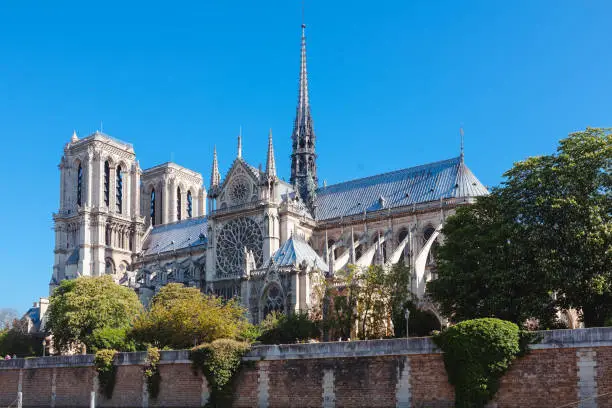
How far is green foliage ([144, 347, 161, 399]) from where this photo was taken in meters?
36.2

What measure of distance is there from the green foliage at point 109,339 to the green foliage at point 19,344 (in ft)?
61.1

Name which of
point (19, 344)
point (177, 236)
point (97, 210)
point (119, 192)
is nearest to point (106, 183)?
point (119, 192)

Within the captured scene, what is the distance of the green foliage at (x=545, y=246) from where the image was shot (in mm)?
32656

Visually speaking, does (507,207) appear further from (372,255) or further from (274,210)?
(274,210)

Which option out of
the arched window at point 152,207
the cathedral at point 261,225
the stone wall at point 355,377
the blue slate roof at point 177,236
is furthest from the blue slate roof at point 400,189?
the stone wall at point 355,377

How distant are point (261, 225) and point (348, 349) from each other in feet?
119

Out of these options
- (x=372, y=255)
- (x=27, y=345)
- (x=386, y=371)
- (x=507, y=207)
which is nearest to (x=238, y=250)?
(x=372, y=255)

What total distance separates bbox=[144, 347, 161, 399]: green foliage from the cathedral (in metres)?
15.7

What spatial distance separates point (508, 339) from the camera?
86.8 ft

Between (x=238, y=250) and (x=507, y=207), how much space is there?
3477cm

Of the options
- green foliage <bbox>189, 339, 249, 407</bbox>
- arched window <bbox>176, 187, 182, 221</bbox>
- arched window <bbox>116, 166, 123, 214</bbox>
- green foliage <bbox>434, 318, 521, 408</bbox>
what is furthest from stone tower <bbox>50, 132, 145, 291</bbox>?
green foliage <bbox>434, 318, 521, 408</bbox>

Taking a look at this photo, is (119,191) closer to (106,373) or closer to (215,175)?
(215,175)

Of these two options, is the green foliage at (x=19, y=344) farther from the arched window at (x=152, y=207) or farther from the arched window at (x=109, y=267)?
the arched window at (x=152, y=207)

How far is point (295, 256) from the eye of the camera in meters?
53.5
